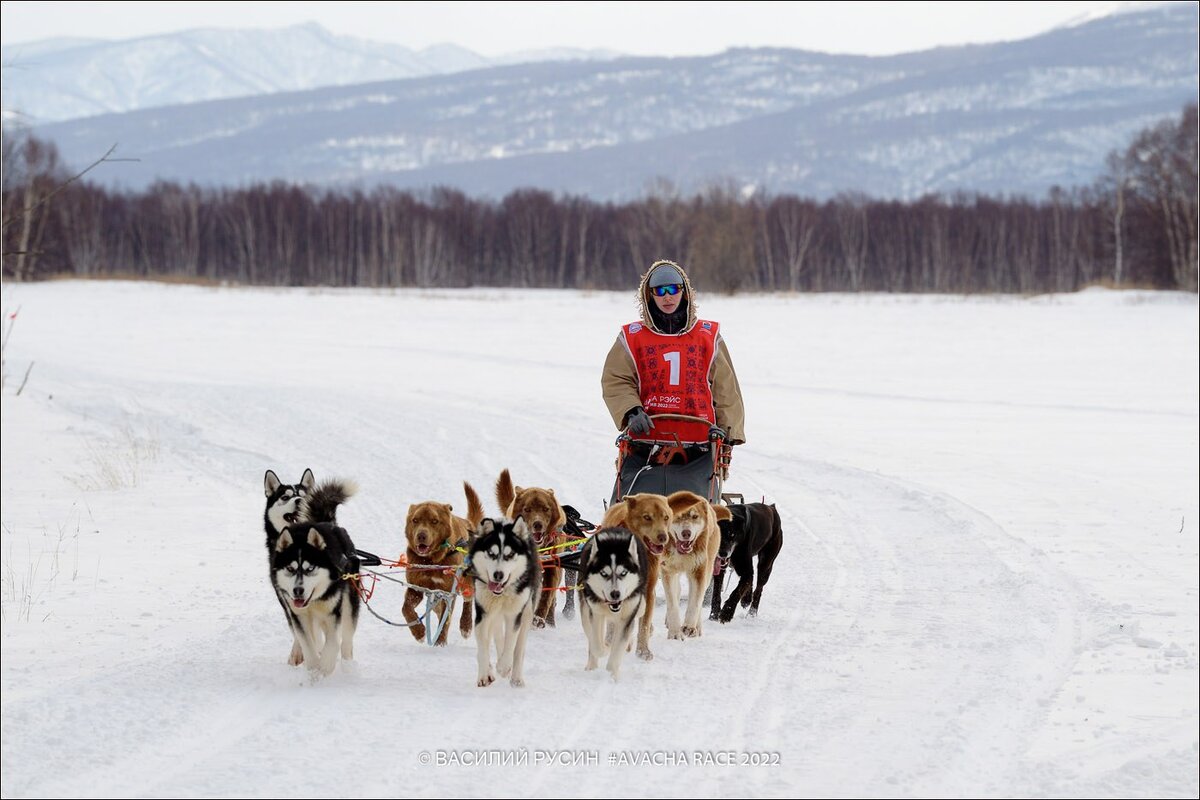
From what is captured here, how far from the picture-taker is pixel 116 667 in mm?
6375

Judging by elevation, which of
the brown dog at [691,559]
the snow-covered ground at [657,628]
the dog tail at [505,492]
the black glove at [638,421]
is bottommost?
the snow-covered ground at [657,628]

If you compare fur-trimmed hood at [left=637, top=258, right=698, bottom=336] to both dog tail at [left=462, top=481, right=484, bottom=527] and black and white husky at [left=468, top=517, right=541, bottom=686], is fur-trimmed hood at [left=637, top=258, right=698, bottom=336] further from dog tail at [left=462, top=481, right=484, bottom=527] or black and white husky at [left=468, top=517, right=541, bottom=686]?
black and white husky at [left=468, top=517, right=541, bottom=686]

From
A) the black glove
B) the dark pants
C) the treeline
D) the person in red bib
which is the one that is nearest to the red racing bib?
the person in red bib

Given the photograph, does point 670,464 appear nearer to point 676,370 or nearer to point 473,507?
point 676,370

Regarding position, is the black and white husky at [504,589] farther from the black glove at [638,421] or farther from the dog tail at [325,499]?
the black glove at [638,421]

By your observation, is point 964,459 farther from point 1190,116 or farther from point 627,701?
point 1190,116

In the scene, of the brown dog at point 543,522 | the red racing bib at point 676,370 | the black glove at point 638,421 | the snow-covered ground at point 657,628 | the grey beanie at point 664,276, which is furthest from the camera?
the red racing bib at point 676,370

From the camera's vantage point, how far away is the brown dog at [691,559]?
7117mm

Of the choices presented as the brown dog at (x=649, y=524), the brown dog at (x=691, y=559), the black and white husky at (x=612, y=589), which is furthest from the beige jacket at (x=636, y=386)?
the black and white husky at (x=612, y=589)

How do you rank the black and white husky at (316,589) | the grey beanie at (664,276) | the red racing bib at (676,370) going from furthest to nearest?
1. the red racing bib at (676,370)
2. the grey beanie at (664,276)
3. the black and white husky at (316,589)

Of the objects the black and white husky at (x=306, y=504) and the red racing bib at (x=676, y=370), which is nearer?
the black and white husky at (x=306, y=504)

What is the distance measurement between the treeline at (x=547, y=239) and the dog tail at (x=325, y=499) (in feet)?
232

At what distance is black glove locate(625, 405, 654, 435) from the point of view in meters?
7.78

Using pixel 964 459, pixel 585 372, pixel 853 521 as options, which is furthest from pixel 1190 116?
pixel 853 521
